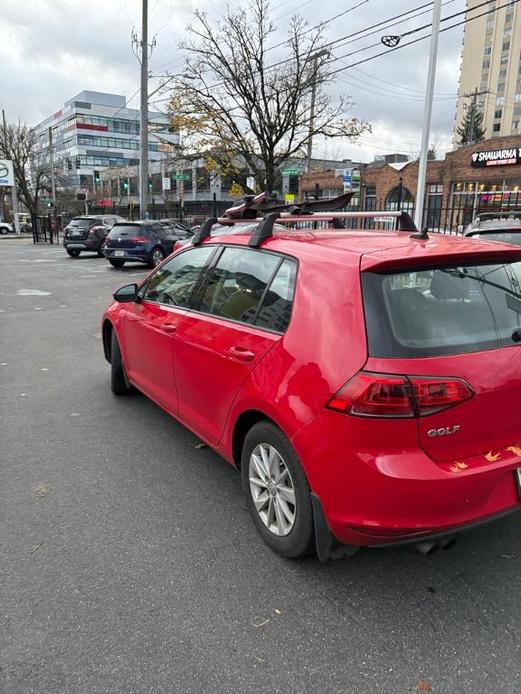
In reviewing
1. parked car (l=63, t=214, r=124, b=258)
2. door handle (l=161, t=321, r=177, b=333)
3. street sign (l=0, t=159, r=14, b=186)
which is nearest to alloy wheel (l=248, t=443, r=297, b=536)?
door handle (l=161, t=321, r=177, b=333)

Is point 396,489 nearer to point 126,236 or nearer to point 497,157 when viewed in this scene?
point 126,236

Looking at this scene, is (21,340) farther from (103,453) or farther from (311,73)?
(311,73)

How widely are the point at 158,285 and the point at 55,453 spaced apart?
1540mm

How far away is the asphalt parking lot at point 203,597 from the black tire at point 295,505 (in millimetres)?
97

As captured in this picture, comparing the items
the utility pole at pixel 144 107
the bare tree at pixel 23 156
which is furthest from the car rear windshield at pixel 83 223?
the bare tree at pixel 23 156

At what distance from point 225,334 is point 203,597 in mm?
1430

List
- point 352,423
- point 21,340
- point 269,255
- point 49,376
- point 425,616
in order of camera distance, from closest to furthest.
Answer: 1. point 352,423
2. point 425,616
3. point 269,255
4. point 49,376
5. point 21,340

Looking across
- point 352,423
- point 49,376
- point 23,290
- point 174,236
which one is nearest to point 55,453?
point 49,376

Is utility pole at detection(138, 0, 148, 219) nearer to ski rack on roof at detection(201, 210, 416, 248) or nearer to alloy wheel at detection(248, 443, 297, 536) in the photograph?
ski rack on roof at detection(201, 210, 416, 248)

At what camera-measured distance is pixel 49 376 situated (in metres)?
5.98

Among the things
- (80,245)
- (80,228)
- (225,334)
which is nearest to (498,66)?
(80,228)

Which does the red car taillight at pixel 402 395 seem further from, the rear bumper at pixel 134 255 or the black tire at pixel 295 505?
the rear bumper at pixel 134 255

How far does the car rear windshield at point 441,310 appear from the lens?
2.28 meters

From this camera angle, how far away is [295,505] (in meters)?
2.61
